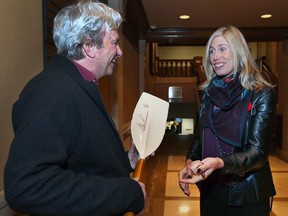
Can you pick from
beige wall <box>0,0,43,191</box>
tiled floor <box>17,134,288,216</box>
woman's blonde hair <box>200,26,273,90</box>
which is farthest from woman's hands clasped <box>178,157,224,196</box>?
tiled floor <box>17,134,288,216</box>

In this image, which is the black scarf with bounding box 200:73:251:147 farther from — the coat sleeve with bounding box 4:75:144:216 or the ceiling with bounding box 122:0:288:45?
the ceiling with bounding box 122:0:288:45

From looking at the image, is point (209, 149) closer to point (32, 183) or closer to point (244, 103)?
point (244, 103)

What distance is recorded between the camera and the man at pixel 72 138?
77 cm

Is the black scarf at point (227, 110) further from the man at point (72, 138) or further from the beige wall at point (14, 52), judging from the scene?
the beige wall at point (14, 52)

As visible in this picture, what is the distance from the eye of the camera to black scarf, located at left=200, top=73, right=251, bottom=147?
1.47m

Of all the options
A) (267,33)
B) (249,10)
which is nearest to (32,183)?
(249,10)

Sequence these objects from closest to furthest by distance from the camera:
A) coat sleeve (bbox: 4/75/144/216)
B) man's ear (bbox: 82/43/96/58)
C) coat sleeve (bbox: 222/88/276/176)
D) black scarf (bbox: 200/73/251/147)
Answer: coat sleeve (bbox: 4/75/144/216) → man's ear (bbox: 82/43/96/58) → coat sleeve (bbox: 222/88/276/176) → black scarf (bbox: 200/73/251/147)

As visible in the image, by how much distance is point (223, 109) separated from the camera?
5.04 ft

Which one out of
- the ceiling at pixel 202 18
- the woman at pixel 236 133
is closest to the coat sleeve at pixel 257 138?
the woman at pixel 236 133

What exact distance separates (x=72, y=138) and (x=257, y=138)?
2.91 ft

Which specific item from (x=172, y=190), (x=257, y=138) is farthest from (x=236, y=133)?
(x=172, y=190)

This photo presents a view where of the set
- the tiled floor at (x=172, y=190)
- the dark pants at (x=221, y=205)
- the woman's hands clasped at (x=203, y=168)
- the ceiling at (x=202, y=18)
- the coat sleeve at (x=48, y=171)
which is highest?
the ceiling at (x=202, y=18)

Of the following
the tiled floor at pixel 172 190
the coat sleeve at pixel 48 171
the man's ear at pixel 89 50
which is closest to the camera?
the coat sleeve at pixel 48 171

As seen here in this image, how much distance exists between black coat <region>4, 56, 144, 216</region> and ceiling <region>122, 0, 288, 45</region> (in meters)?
3.19
